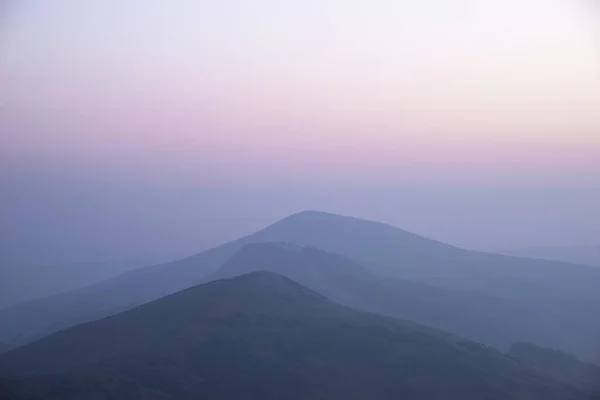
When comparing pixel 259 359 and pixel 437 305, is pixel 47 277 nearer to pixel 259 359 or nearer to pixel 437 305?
pixel 437 305

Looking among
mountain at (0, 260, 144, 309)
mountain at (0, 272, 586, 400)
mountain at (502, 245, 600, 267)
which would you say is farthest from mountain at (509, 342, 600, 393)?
mountain at (0, 260, 144, 309)

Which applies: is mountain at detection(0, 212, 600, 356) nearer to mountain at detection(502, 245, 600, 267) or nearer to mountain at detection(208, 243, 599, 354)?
mountain at detection(208, 243, 599, 354)

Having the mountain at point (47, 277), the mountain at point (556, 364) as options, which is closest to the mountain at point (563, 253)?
the mountain at point (556, 364)

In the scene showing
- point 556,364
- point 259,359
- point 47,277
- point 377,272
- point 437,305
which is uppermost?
point 259,359

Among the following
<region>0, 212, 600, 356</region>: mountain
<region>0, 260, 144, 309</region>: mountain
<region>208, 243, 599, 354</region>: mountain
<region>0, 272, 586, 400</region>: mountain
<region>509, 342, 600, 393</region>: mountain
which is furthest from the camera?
<region>0, 260, 144, 309</region>: mountain

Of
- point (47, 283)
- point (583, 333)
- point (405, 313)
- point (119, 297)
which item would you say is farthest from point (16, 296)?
point (583, 333)

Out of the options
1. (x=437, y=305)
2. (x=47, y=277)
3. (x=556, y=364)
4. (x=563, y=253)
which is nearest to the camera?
(x=556, y=364)

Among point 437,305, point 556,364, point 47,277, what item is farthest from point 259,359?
point 47,277
